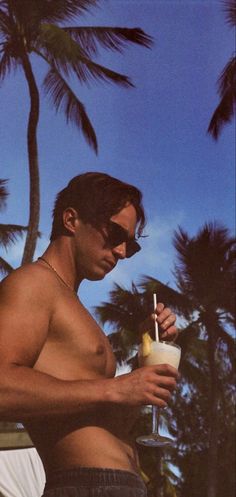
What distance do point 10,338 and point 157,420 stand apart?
0.82 m

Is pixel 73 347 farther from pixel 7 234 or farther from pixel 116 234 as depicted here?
pixel 7 234

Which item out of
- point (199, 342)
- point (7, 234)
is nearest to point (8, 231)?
point (7, 234)

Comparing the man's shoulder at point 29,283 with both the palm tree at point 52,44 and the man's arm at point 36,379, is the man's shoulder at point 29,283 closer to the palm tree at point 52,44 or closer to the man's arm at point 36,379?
the man's arm at point 36,379

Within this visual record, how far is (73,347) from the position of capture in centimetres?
178

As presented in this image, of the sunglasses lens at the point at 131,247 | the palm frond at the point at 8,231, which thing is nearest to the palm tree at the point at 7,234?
the palm frond at the point at 8,231

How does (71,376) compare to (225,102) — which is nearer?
(71,376)

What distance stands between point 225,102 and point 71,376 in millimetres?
16993

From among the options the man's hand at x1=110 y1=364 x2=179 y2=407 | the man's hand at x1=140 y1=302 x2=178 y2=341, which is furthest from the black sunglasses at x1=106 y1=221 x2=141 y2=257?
the man's hand at x1=110 y1=364 x2=179 y2=407

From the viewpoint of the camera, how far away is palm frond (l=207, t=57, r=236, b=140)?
56.0 feet

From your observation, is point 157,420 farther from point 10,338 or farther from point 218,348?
point 218,348

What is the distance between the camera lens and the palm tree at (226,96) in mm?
16844

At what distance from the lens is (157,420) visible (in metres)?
2.22

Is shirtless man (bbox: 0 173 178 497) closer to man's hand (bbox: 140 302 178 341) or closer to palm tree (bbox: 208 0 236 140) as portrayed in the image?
man's hand (bbox: 140 302 178 341)

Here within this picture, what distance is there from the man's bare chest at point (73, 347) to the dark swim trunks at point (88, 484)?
0.23 m
